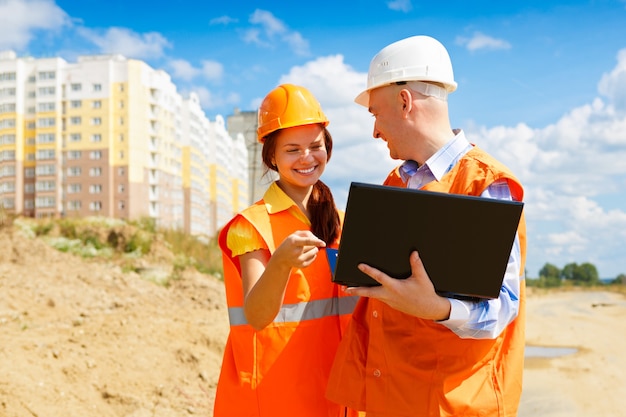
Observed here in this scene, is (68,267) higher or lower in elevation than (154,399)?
higher

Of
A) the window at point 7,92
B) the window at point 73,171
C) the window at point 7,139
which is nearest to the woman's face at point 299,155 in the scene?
the window at point 73,171

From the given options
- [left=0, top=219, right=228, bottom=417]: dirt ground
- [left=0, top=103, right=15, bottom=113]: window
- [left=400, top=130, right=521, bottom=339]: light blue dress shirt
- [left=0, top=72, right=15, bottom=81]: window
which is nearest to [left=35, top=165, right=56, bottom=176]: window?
[left=0, top=103, right=15, bottom=113]: window

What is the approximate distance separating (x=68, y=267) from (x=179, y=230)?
8.74 m

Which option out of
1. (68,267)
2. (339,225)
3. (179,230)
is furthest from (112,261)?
(339,225)

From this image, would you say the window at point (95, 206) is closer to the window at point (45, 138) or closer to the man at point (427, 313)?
the window at point (45, 138)

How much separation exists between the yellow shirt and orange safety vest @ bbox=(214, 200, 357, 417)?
27 millimetres

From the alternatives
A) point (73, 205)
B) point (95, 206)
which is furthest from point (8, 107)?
point (95, 206)

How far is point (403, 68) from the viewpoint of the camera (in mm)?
2340

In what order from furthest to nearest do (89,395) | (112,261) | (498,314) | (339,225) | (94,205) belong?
(94,205) < (112,261) < (89,395) < (339,225) < (498,314)

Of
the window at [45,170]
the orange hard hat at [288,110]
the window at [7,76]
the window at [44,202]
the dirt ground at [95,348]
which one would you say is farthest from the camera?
the window at [7,76]

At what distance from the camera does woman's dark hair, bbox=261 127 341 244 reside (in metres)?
2.81

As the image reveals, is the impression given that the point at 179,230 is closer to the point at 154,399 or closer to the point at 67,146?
the point at 154,399

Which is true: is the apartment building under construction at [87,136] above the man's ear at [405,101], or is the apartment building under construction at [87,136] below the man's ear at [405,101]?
above

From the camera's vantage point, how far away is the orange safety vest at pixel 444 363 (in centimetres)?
218
